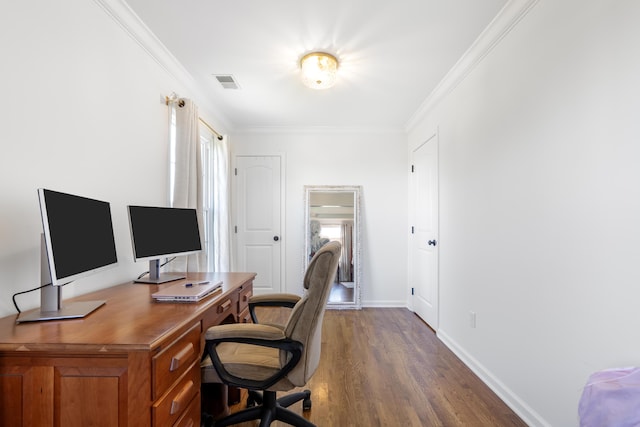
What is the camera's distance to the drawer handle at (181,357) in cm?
109

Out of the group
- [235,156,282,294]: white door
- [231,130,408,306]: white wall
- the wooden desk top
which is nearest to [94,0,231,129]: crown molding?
[235,156,282,294]: white door

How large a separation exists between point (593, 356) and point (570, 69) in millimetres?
1338

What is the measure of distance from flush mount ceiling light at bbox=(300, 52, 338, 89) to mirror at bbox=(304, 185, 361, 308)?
1803mm

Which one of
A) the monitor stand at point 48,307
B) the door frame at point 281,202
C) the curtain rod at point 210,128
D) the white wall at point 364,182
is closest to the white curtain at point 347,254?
the white wall at point 364,182

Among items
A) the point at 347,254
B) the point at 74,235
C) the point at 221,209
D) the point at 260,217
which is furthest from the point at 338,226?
the point at 74,235

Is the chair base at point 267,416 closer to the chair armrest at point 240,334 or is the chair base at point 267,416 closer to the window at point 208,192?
the chair armrest at point 240,334

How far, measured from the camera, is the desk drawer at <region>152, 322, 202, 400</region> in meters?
0.99

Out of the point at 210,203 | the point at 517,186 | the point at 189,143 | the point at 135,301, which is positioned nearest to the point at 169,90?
the point at 189,143

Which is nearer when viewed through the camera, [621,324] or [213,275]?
[621,324]

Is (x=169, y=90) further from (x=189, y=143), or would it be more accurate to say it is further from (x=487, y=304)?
(x=487, y=304)

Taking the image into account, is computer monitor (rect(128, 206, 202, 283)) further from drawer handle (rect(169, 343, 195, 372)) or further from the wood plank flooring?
the wood plank flooring

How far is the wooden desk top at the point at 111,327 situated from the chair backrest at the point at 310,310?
41cm

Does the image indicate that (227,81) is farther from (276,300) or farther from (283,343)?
(283,343)

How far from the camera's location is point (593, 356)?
1.35 metres
